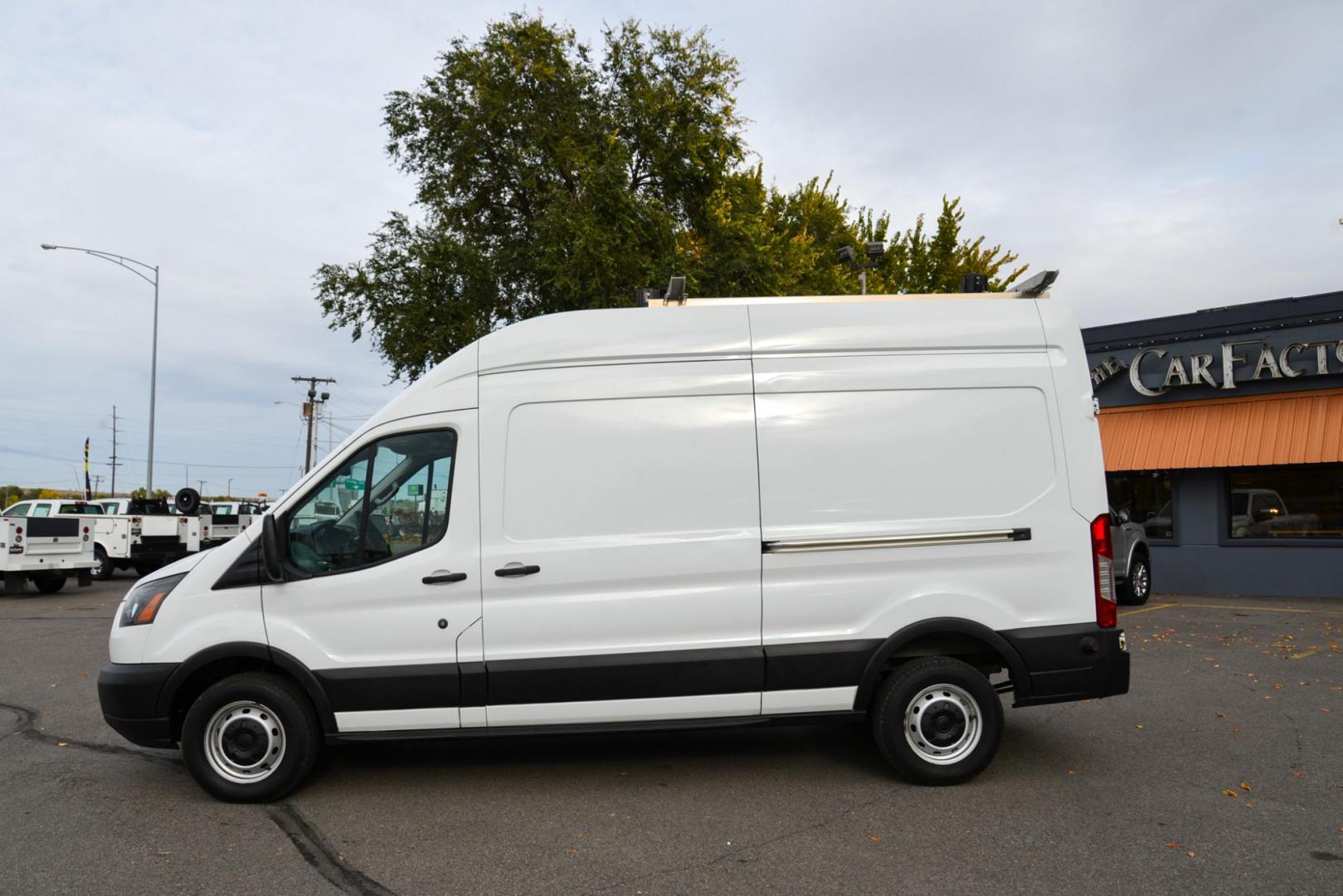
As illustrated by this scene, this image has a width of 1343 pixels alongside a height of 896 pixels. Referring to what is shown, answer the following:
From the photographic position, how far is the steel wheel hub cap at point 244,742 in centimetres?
524

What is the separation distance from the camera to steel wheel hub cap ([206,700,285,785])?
5.24 m

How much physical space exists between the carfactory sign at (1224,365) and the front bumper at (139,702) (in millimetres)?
16837

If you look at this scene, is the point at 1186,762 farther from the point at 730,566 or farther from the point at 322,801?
the point at 322,801

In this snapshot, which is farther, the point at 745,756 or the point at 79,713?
the point at 79,713

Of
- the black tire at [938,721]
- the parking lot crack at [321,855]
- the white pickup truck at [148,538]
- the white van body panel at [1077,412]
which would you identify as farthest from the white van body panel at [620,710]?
the white pickup truck at [148,538]

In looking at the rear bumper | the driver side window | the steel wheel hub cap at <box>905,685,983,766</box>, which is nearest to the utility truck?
the driver side window

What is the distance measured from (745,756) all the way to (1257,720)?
3.72m

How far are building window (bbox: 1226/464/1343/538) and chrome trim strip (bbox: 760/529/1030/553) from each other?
1396 cm

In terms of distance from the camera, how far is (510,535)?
524 cm

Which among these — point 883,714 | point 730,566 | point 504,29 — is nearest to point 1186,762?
point 883,714

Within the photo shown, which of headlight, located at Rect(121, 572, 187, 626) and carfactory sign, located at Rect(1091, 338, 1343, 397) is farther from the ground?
carfactory sign, located at Rect(1091, 338, 1343, 397)

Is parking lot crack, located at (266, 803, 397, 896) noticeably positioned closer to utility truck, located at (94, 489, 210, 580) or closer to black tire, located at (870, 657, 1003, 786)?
black tire, located at (870, 657, 1003, 786)

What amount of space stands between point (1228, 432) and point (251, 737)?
54.3ft

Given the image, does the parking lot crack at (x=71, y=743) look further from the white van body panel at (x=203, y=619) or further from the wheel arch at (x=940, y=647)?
the wheel arch at (x=940, y=647)
